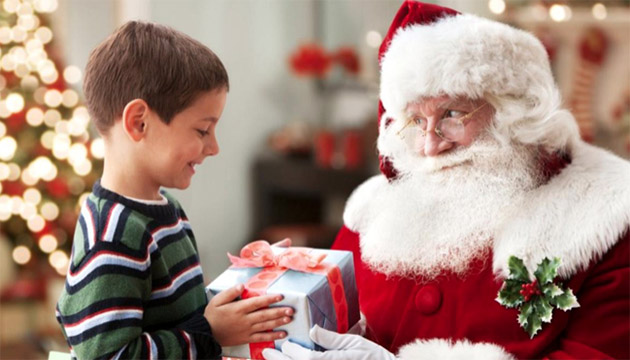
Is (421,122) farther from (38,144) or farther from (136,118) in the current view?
(38,144)

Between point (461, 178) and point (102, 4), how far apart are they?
13.1 feet

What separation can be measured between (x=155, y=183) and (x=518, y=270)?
769 mm

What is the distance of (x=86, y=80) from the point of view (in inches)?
59.7

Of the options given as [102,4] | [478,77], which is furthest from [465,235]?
[102,4]

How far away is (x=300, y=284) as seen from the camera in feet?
4.99

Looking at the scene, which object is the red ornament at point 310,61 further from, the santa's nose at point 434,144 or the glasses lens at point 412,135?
the santa's nose at point 434,144

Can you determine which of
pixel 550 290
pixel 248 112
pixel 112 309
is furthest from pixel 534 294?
pixel 248 112

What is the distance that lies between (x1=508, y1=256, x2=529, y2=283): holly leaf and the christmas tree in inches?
132

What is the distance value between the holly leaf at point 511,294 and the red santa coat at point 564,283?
47 mm

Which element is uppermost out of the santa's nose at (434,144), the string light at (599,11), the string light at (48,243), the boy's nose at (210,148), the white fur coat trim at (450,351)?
the boy's nose at (210,148)

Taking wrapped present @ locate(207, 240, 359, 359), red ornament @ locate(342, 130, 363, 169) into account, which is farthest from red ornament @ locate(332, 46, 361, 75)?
wrapped present @ locate(207, 240, 359, 359)

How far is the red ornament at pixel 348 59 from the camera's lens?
19.2 feet

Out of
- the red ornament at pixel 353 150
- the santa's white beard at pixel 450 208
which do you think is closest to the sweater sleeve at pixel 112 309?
the santa's white beard at pixel 450 208

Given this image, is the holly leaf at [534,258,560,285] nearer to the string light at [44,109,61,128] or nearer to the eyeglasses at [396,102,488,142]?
the eyeglasses at [396,102,488,142]
